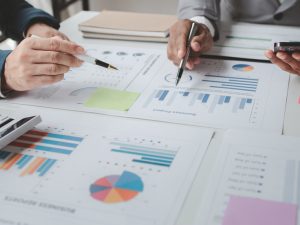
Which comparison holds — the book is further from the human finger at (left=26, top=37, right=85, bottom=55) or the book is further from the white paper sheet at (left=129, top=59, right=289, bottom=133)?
the human finger at (left=26, top=37, right=85, bottom=55)

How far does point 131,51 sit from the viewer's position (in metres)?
1.25

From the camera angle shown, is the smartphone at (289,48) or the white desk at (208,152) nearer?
the white desk at (208,152)

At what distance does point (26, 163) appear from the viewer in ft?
2.45

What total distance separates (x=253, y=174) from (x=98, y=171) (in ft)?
0.85

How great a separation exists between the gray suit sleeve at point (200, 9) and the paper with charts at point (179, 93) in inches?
10.2

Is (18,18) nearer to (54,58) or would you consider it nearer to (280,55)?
(54,58)

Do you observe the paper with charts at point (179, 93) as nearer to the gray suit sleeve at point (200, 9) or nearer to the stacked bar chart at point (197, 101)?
the stacked bar chart at point (197, 101)

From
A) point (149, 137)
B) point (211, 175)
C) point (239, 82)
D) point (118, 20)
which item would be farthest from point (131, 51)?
point (211, 175)

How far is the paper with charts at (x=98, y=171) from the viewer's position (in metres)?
0.62

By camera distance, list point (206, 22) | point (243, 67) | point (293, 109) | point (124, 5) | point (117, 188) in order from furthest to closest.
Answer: point (124, 5), point (206, 22), point (243, 67), point (293, 109), point (117, 188)

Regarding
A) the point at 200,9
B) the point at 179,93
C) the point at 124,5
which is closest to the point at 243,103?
the point at 179,93

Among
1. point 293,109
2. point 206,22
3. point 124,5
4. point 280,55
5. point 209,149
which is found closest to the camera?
point 209,149

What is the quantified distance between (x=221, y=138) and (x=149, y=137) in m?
0.14

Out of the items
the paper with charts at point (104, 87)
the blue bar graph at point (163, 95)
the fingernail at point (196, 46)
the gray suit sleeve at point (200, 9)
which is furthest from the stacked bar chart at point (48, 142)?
the gray suit sleeve at point (200, 9)
